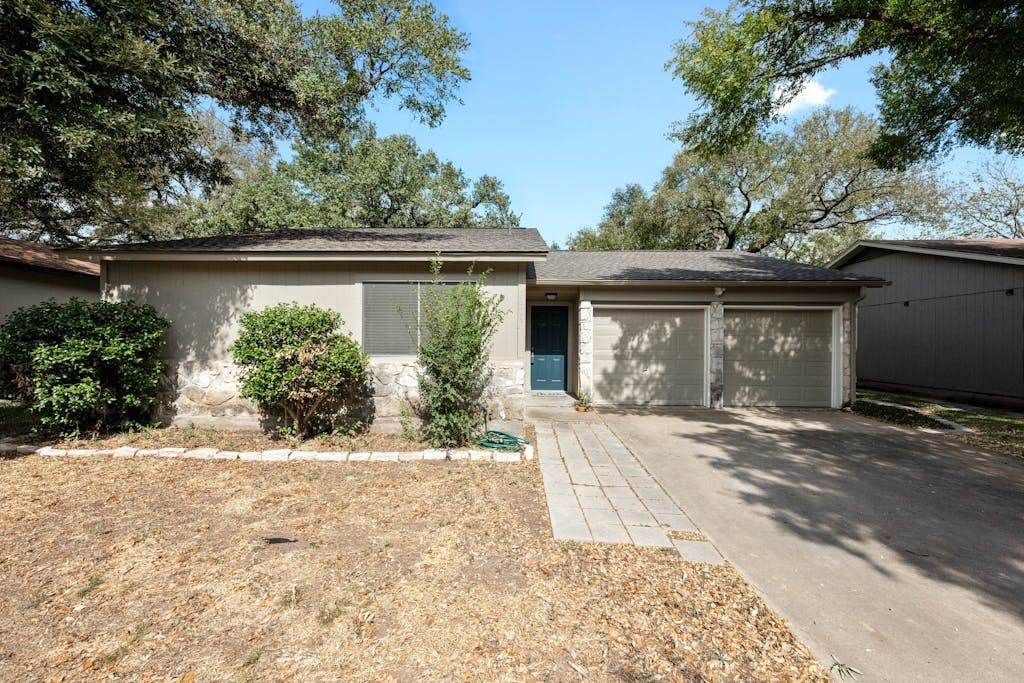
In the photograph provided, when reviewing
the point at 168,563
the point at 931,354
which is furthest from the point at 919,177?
the point at 168,563

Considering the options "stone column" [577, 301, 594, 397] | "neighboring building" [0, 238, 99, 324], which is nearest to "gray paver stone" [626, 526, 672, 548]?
"stone column" [577, 301, 594, 397]

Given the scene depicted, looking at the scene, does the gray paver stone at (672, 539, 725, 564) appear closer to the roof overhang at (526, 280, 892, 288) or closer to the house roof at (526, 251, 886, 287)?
the house roof at (526, 251, 886, 287)

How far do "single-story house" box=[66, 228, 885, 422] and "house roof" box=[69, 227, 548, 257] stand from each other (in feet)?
0.11

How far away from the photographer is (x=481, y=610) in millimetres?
2238

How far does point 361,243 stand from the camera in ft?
21.0

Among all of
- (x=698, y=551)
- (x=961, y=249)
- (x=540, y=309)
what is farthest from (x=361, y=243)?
(x=961, y=249)

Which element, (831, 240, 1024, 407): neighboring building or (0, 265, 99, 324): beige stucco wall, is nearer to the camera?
(0, 265, 99, 324): beige stucco wall

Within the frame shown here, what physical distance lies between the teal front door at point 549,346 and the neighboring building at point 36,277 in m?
9.68

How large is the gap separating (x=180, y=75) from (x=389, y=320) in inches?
183

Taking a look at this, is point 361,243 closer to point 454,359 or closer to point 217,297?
point 217,297

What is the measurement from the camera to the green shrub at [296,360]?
16.2ft

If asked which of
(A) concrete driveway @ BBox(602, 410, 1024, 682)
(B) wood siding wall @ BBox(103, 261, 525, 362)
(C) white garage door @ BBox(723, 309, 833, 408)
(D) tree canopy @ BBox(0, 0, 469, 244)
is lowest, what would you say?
(A) concrete driveway @ BBox(602, 410, 1024, 682)

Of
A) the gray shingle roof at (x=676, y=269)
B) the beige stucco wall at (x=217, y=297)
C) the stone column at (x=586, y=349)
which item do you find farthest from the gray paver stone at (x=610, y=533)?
the stone column at (x=586, y=349)

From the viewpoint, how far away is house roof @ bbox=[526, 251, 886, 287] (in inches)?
314
